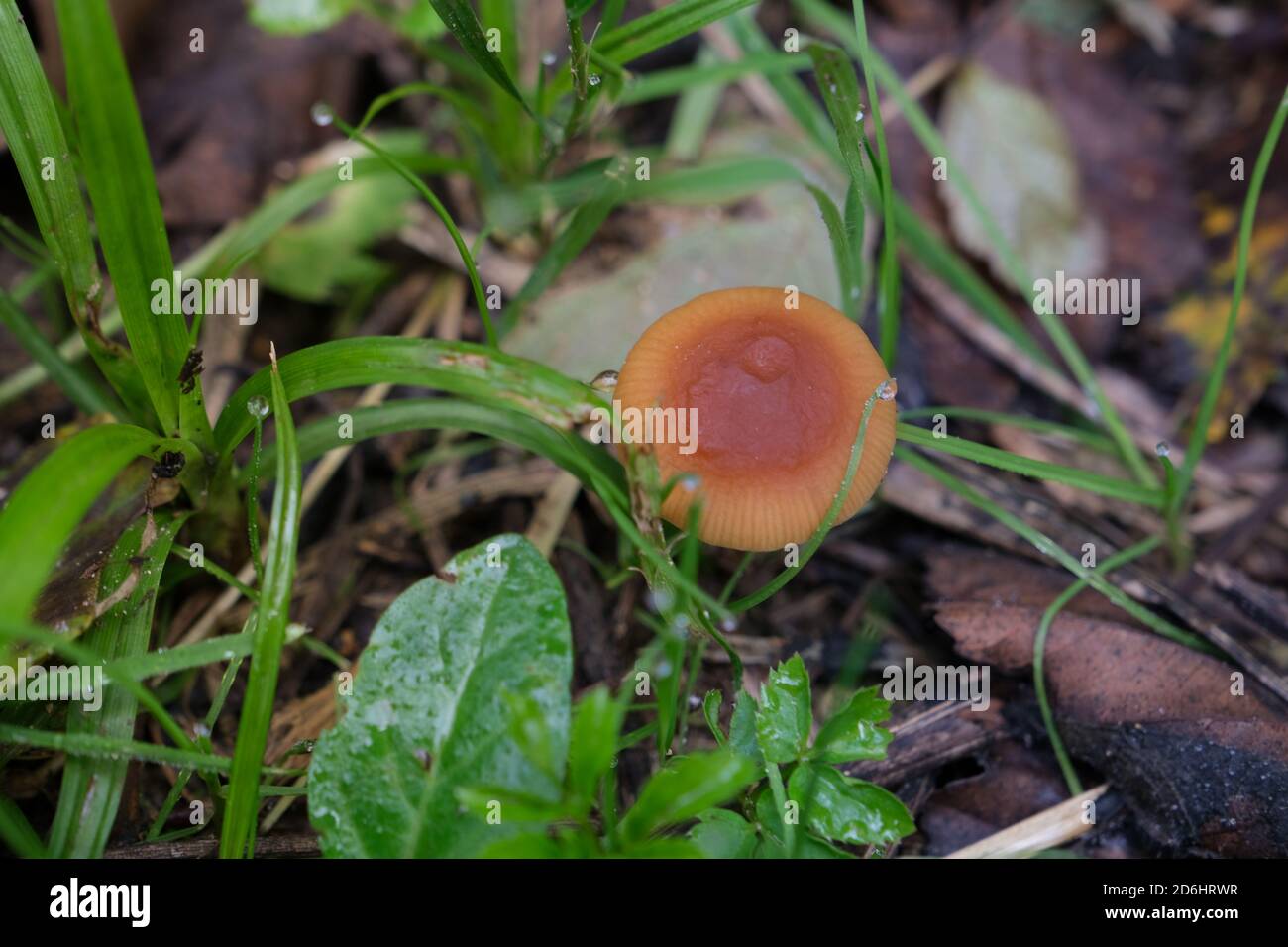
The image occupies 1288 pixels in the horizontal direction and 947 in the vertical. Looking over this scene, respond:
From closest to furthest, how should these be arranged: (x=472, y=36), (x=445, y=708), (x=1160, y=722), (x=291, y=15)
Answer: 1. (x=445, y=708)
2. (x=472, y=36)
3. (x=1160, y=722)
4. (x=291, y=15)

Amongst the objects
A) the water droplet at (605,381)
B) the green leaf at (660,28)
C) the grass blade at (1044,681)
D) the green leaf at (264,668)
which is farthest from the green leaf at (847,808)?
the green leaf at (660,28)

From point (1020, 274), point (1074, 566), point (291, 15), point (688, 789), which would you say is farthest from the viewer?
point (1020, 274)

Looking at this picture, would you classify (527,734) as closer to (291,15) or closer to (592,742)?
(592,742)

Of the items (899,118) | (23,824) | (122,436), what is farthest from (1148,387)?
(23,824)

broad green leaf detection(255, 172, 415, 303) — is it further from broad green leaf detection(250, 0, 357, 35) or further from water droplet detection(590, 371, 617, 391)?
water droplet detection(590, 371, 617, 391)

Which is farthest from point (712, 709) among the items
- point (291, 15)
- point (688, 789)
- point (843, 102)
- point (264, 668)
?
point (291, 15)
